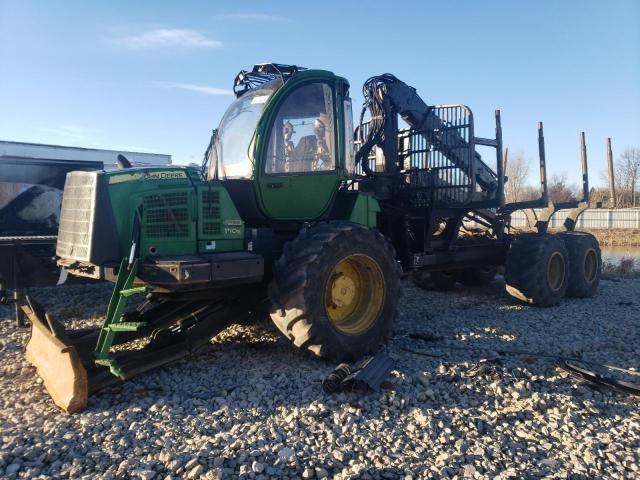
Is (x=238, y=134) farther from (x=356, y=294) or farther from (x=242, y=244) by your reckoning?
(x=356, y=294)

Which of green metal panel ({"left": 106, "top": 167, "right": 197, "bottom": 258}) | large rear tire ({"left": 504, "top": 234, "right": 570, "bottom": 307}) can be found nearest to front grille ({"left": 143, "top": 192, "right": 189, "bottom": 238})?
green metal panel ({"left": 106, "top": 167, "right": 197, "bottom": 258})

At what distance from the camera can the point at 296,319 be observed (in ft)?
16.9

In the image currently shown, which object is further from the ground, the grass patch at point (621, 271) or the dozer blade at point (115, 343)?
the dozer blade at point (115, 343)

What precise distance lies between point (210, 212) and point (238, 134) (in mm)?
1168

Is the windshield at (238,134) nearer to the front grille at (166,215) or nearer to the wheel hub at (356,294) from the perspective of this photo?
the front grille at (166,215)

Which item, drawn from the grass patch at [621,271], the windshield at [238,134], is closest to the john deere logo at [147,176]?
the windshield at [238,134]

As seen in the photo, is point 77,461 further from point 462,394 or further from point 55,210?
point 55,210

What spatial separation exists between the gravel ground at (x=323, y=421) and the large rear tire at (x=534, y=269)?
2.36 meters

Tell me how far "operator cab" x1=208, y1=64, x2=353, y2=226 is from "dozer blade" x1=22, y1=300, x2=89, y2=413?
7.67ft

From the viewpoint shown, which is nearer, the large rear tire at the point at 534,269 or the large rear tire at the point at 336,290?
the large rear tire at the point at 336,290

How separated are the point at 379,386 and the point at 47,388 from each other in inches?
113

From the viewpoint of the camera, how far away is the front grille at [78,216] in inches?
195

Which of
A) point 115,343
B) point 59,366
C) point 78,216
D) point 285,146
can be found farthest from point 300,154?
point 59,366

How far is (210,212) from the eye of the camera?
538 centimetres
